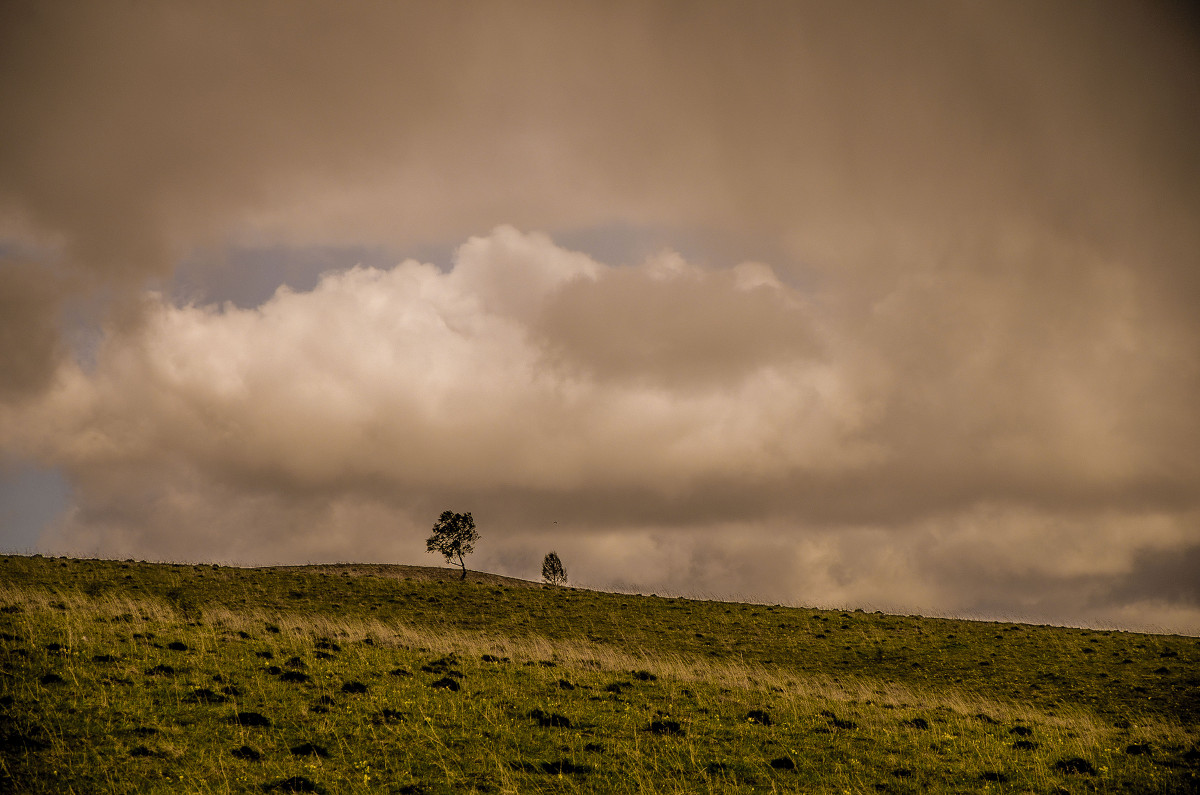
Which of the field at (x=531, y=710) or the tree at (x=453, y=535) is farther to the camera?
the tree at (x=453, y=535)

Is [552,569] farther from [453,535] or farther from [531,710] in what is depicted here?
[531,710]

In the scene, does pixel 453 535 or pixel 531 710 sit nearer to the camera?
pixel 531 710

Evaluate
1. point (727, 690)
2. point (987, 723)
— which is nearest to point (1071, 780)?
point (987, 723)

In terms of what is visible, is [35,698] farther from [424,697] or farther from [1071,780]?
[1071,780]

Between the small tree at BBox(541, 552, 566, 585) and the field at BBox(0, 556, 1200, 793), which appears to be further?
the small tree at BBox(541, 552, 566, 585)

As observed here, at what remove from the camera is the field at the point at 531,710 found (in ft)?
46.9

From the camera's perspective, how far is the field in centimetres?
1429

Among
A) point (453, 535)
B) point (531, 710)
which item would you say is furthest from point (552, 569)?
point (531, 710)

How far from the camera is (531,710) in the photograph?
1945cm

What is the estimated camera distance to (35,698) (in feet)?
51.0

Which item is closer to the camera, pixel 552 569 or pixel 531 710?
pixel 531 710

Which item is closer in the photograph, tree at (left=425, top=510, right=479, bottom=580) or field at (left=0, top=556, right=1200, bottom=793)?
field at (left=0, top=556, right=1200, bottom=793)

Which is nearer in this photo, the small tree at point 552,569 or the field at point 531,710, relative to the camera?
the field at point 531,710

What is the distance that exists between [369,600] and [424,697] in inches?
1207
